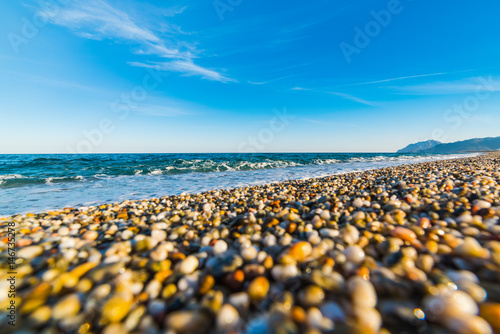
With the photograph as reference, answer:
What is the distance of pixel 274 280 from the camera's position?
1427 mm

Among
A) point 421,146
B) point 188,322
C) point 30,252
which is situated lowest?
point 30,252

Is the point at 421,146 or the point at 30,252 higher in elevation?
the point at 421,146

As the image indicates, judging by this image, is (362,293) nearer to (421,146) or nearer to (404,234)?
(404,234)

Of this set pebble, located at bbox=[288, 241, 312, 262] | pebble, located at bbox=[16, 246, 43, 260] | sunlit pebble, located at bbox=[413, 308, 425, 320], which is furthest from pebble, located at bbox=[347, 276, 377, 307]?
pebble, located at bbox=[16, 246, 43, 260]

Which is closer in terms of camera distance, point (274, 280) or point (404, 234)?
point (274, 280)

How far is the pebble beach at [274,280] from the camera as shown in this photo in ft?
3.51

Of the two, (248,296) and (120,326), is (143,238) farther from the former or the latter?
(248,296)

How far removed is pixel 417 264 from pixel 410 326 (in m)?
0.63

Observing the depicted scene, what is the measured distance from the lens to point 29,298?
4.33ft

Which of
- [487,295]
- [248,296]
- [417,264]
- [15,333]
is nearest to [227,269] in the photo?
[248,296]

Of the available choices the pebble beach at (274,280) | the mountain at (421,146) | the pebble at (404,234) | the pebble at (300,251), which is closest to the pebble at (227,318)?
the pebble beach at (274,280)

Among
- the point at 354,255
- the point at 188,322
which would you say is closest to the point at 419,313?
the point at 354,255

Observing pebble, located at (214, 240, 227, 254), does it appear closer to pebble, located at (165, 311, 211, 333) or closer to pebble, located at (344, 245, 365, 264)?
pebble, located at (165, 311, 211, 333)

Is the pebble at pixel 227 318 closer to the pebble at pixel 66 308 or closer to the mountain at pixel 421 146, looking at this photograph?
the pebble at pixel 66 308
